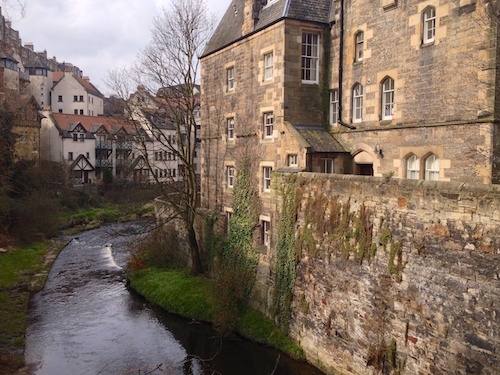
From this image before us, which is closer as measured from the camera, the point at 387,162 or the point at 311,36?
the point at 387,162

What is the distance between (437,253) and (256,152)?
11.2 metres

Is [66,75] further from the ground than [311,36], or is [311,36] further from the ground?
[66,75]

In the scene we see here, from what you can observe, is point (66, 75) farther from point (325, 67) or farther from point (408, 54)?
point (408, 54)

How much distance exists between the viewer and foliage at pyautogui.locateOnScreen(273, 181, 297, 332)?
628 inches

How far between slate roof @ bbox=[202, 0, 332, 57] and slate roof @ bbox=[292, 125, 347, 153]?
4.38 m

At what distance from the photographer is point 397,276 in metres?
11.7

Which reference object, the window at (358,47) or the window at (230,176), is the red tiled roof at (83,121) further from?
the window at (358,47)

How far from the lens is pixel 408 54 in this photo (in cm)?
1559

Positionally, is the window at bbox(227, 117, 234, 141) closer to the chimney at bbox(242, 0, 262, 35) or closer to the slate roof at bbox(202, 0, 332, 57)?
the slate roof at bbox(202, 0, 332, 57)

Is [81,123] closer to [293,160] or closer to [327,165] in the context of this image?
[293,160]

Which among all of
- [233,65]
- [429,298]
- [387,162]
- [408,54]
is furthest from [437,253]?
[233,65]

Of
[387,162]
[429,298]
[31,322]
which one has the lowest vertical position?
[31,322]

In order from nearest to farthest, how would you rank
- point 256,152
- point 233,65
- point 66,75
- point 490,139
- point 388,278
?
1. point 388,278
2. point 490,139
3. point 256,152
4. point 233,65
5. point 66,75

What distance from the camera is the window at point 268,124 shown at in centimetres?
1961
